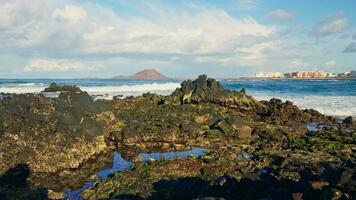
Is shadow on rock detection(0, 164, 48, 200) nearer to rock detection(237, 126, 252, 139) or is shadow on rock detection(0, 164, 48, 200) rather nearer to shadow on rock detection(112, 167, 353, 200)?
shadow on rock detection(112, 167, 353, 200)

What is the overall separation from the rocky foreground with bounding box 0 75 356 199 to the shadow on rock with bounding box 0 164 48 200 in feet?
0.07

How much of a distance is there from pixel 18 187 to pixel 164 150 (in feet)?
16.7

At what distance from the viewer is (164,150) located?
44.6 ft

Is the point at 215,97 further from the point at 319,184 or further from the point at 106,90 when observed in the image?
the point at 106,90

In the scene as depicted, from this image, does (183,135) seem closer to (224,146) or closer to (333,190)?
(224,146)

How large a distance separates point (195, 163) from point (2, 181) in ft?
16.6

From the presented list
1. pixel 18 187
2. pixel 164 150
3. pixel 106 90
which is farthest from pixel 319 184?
pixel 106 90

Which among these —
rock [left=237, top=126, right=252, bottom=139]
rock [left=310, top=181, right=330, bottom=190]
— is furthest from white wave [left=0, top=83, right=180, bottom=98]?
rock [left=310, top=181, right=330, bottom=190]

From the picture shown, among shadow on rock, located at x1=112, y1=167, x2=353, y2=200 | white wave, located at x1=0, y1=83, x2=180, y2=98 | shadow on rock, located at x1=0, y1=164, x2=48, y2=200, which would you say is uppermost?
shadow on rock, located at x1=112, y1=167, x2=353, y2=200

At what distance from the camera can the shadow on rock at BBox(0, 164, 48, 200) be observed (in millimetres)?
9211

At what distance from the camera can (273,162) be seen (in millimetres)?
11109

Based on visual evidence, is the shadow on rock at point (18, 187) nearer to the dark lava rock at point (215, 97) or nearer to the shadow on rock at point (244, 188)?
the shadow on rock at point (244, 188)

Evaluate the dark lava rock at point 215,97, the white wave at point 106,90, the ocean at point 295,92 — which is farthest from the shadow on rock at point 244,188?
the white wave at point 106,90


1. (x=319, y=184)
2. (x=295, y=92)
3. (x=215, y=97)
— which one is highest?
(x=215, y=97)
